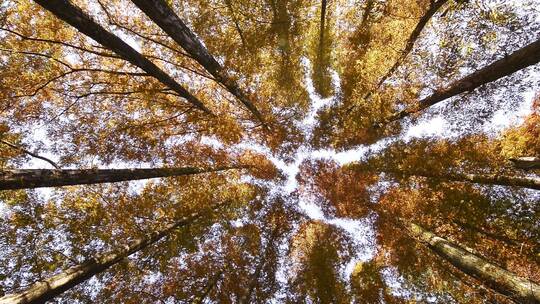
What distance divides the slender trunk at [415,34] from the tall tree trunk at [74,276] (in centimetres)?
986

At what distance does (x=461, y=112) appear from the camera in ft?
33.3

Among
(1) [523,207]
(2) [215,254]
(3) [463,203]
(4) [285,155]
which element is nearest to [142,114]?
(2) [215,254]

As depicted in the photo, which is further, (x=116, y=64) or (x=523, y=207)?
(x=523, y=207)

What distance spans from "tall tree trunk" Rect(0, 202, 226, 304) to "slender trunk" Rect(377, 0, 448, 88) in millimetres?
9858

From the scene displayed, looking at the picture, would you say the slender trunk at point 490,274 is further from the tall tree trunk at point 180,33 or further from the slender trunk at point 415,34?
the tall tree trunk at point 180,33

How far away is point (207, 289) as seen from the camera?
34.0 ft

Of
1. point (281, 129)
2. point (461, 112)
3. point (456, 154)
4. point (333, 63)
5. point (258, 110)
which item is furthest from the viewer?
point (333, 63)

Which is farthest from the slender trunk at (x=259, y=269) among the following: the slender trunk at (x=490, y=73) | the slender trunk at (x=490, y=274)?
the slender trunk at (x=490, y=73)

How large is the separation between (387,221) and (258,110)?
7.52 metres

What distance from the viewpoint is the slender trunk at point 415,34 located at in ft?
25.9

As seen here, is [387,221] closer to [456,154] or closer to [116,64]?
[456,154]

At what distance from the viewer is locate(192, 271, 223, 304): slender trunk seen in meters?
9.79

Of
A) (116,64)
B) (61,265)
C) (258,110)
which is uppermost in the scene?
(258,110)

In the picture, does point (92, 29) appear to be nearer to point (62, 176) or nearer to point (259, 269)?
point (62, 176)
